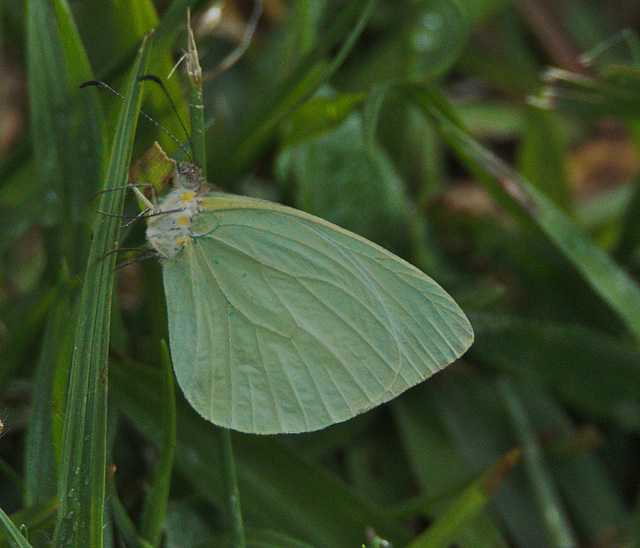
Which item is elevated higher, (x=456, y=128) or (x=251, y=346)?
(x=456, y=128)

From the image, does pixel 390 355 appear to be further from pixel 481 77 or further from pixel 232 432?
pixel 481 77

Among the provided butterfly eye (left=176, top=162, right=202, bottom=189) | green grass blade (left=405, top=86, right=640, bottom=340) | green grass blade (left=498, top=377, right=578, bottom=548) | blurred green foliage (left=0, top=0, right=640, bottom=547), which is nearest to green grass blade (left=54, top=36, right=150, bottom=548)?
blurred green foliage (left=0, top=0, right=640, bottom=547)

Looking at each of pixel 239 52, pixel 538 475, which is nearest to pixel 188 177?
pixel 239 52

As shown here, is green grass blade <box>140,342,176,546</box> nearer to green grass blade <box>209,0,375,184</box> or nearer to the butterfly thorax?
the butterfly thorax

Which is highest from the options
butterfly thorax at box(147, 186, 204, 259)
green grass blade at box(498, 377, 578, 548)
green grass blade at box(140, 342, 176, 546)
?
butterfly thorax at box(147, 186, 204, 259)

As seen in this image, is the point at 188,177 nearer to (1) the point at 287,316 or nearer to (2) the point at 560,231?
(1) the point at 287,316

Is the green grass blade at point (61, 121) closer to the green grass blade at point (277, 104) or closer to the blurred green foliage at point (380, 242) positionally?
the blurred green foliage at point (380, 242)

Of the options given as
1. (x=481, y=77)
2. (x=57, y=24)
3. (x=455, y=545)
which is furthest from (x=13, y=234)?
(x=481, y=77)
